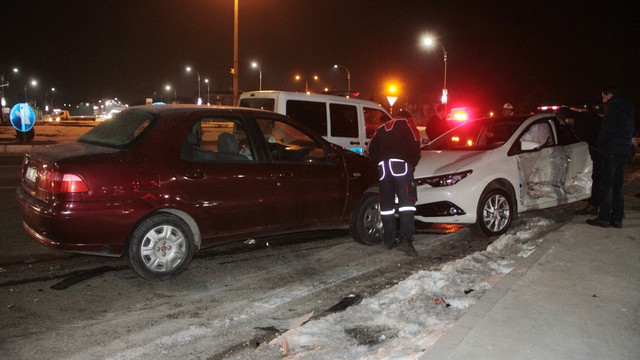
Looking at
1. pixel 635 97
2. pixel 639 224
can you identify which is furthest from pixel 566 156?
pixel 635 97

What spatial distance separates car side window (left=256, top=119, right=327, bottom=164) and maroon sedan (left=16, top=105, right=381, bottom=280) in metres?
0.01

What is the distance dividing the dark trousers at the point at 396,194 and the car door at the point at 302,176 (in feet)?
1.57

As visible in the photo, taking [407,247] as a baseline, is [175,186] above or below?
→ above

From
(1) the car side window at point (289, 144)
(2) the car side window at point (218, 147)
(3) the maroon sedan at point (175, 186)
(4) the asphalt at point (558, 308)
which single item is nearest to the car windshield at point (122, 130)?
(3) the maroon sedan at point (175, 186)

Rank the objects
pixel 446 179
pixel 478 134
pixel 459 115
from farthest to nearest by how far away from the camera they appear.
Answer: pixel 459 115, pixel 478 134, pixel 446 179

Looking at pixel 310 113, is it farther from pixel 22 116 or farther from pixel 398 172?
pixel 22 116

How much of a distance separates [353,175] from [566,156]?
148 inches

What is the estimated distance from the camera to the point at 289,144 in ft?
19.9

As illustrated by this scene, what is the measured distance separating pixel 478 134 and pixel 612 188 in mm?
2192

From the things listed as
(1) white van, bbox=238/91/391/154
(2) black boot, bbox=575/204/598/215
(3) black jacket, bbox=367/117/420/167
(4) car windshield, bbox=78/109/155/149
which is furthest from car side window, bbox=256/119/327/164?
(2) black boot, bbox=575/204/598/215

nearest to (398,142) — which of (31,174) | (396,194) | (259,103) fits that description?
(396,194)

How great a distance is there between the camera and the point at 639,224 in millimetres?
6922

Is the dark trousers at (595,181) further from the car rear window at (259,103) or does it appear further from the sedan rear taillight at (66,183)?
the sedan rear taillight at (66,183)

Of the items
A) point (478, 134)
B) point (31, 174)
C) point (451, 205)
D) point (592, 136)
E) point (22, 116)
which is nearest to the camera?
point (31, 174)
